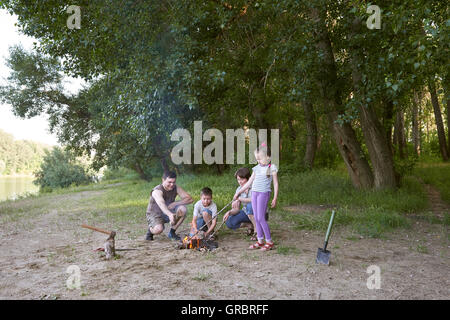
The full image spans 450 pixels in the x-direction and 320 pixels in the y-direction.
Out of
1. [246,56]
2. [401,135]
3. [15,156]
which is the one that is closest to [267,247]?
[246,56]

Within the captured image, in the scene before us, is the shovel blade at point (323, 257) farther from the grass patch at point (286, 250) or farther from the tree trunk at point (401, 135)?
the tree trunk at point (401, 135)

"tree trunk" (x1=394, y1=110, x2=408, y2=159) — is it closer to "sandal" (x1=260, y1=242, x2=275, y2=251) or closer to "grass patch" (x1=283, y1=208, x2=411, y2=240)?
"grass patch" (x1=283, y1=208, x2=411, y2=240)

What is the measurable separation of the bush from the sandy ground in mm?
26156

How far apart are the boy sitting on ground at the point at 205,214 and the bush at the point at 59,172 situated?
27.2 m

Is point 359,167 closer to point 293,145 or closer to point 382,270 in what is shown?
point 382,270

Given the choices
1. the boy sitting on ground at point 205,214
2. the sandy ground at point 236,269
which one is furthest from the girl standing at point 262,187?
the boy sitting on ground at point 205,214

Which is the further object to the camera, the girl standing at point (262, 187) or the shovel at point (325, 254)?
the girl standing at point (262, 187)

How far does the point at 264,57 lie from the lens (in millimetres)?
10664

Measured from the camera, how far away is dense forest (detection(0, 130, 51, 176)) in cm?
7588

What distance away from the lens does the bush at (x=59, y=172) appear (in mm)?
31234

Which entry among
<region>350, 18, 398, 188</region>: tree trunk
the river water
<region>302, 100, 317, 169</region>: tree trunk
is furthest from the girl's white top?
the river water

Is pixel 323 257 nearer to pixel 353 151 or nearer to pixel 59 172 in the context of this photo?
pixel 353 151
